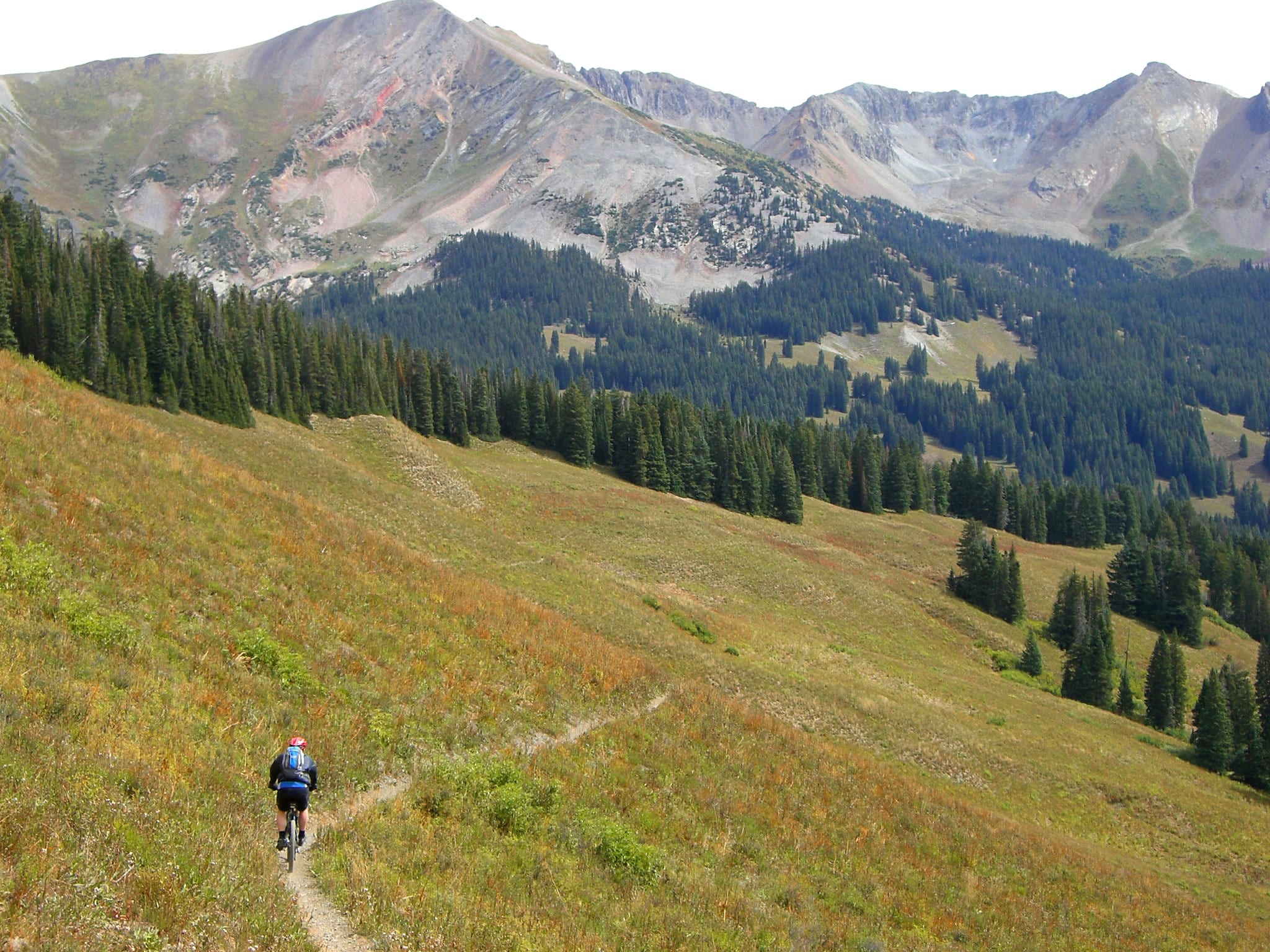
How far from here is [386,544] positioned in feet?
102

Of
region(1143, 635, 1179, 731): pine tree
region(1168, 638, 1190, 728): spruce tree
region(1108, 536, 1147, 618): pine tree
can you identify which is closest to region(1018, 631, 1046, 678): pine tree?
region(1143, 635, 1179, 731): pine tree

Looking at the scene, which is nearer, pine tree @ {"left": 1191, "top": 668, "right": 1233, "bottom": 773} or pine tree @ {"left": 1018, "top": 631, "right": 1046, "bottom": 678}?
pine tree @ {"left": 1191, "top": 668, "right": 1233, "bottom": 773}

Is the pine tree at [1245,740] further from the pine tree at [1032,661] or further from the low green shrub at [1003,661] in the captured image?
the low green shrub at [1003,661]

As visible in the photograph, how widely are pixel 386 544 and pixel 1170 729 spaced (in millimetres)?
70018

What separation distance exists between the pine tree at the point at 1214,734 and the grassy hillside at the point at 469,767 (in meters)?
12.1

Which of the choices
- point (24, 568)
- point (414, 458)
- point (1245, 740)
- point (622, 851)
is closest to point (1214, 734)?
point (1245, 740)

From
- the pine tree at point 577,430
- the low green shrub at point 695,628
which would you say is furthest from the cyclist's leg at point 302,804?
the pine tree at point 577,430

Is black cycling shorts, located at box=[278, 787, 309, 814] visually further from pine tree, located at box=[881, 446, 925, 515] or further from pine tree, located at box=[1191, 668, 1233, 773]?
pine tree, located at box=[881, 446, 925, 515]

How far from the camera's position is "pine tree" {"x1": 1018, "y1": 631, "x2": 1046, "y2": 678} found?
239 ft

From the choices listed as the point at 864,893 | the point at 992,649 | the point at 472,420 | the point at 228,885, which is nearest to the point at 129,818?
the point at 228,885

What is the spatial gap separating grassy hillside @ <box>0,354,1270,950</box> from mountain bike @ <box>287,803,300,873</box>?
15.1 inches

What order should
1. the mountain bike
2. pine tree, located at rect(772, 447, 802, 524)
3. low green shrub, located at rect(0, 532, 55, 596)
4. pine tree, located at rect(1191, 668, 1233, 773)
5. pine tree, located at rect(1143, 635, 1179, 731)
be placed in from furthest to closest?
pine tree, located at rect(772, 447, 802, 524)
pine tree, located at rect(1143, 635, 1179, 731)
pine tree, located at rect(1191, 668, 1233, 773)
low green shrub, located at rect(0, 532, 55, 596)
the mountain bike

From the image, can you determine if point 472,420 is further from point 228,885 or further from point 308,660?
point 228,885

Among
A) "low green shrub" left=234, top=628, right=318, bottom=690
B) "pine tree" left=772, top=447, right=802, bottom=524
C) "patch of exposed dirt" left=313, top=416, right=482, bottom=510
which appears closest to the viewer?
"low green shrub" left=234, top=628, right=318, bottom=690
